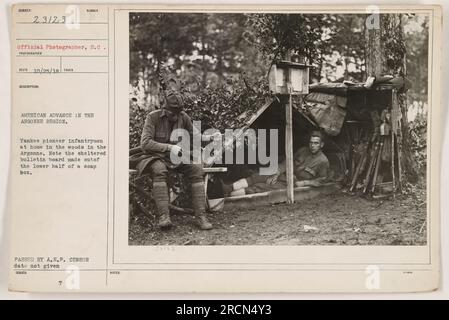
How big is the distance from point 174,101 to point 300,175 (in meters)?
0.78

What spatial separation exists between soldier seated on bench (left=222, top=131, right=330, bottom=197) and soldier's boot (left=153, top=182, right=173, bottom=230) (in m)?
0.32

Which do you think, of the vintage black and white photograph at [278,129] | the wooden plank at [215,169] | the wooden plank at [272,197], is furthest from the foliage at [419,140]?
the wooden plank at [215,169]

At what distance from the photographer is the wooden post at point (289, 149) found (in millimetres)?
3166

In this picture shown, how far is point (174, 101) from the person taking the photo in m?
3.13

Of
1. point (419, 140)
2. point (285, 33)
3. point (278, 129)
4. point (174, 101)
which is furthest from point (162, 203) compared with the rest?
point (419, 140)

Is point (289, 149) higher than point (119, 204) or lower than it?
higher

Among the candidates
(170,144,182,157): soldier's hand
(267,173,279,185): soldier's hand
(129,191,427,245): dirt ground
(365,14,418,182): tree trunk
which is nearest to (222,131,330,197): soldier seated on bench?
(267,173,279,185): soldier's hand

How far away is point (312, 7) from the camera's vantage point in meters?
3.13

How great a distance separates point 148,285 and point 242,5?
1.56 m

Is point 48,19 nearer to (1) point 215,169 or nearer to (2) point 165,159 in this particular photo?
(2) point 165,159

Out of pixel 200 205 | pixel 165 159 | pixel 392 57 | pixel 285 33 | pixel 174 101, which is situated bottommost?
pixel 200 205

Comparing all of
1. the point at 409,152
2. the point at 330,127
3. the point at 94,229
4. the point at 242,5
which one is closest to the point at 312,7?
the point at 242,5

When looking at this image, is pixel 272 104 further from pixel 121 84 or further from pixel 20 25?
pixel 20 25

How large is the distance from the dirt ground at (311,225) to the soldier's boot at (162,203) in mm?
37
